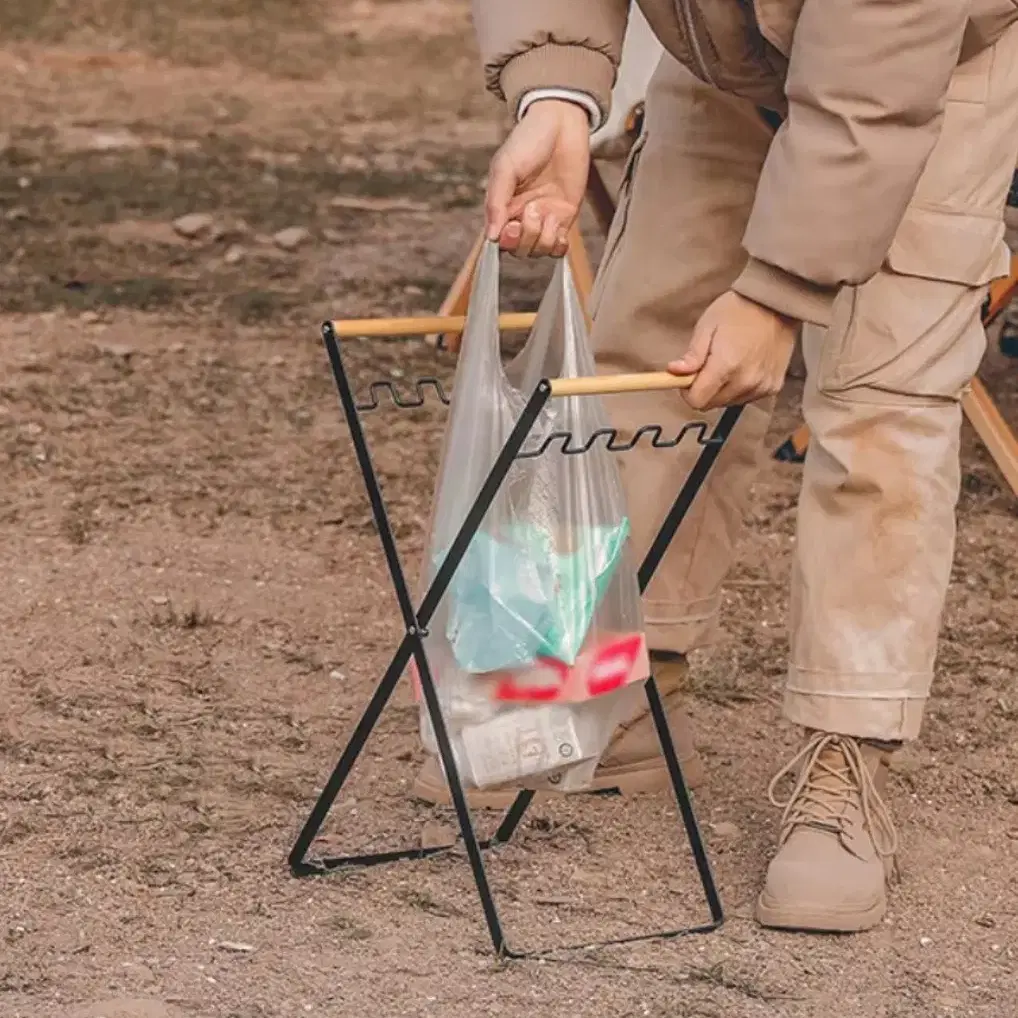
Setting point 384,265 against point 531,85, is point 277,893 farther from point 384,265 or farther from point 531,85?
point 384,265

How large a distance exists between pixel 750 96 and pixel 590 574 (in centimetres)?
64

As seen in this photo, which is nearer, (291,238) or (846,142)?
(846,142)

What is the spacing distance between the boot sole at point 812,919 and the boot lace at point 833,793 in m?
0.11

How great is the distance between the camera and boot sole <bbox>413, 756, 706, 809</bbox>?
300cm

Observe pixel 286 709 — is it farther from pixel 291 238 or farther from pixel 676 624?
pixel 291 238

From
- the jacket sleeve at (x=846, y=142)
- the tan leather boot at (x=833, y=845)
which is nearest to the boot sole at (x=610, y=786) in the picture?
the tan leather boot at (x=833, y=845)

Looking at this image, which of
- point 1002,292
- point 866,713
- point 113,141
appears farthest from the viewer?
point 113,141

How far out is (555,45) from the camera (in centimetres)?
265

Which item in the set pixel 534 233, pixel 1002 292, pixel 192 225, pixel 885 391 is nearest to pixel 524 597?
pixel 534 233

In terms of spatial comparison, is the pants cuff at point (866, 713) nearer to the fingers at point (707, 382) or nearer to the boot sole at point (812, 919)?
the boot sole at point (812, 919)

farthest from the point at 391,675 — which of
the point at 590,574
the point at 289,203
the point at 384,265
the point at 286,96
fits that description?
the point at 286,96

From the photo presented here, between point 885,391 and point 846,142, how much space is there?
0.40 meters

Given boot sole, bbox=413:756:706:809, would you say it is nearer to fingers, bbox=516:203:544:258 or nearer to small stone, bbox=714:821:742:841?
small stone, bbox=714:821:742:841

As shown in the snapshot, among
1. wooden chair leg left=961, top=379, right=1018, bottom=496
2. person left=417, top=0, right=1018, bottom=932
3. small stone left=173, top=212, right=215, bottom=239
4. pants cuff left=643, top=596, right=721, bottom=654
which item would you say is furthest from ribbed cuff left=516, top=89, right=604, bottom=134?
small stone left=173, top=212, right=215, bottom=239
